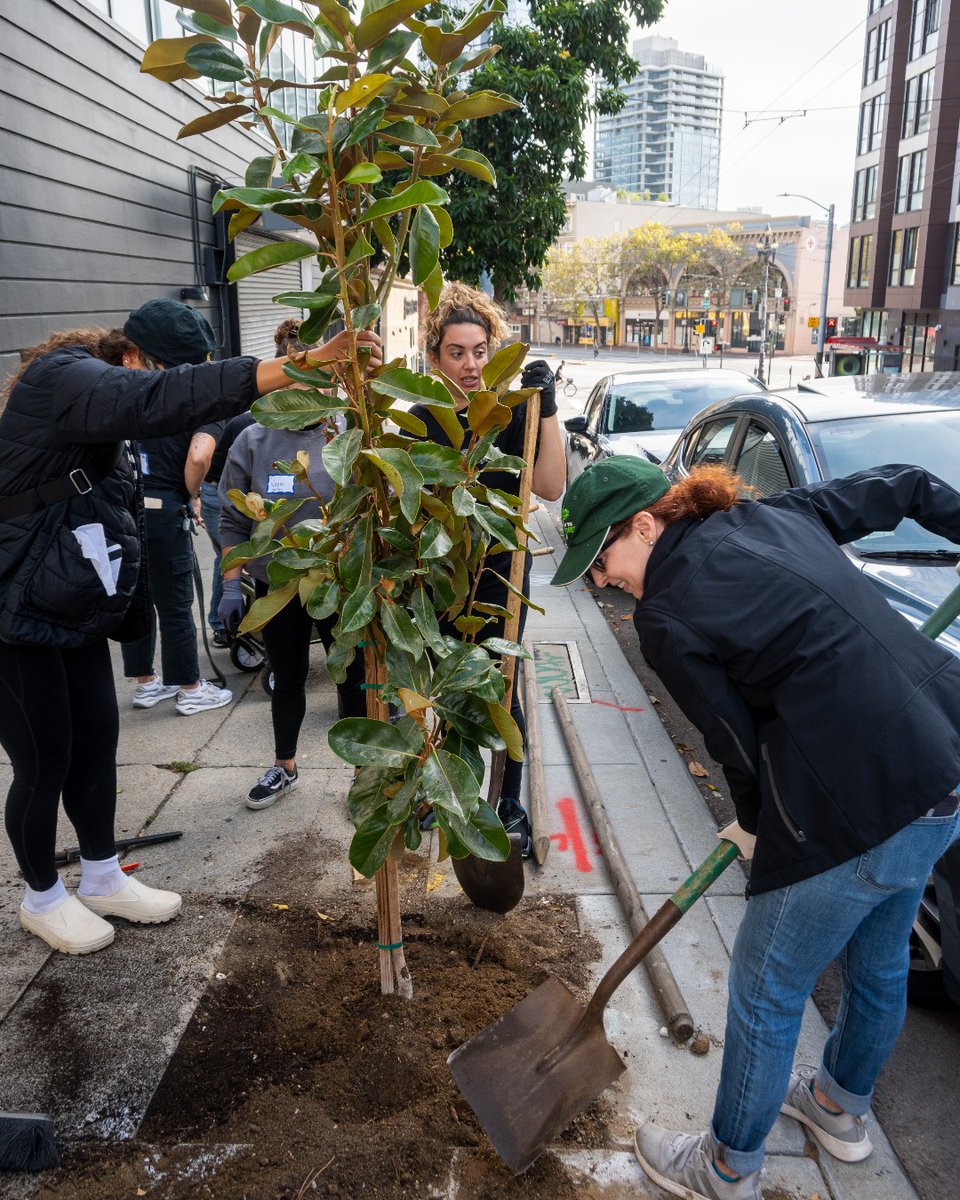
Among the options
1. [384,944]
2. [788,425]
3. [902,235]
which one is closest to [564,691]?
[788,425]

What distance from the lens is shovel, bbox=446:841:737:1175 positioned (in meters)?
2.27

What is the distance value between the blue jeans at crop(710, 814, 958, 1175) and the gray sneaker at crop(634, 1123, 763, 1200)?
0.05 meters

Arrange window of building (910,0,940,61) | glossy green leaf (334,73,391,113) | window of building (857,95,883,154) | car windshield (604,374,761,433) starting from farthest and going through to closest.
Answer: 1. window of building (857,95,883,154)
2. window of building (910,0,940,61)
3. car windshield (604,374,761,433)
4. glossy green leaf (334,73,391,113)

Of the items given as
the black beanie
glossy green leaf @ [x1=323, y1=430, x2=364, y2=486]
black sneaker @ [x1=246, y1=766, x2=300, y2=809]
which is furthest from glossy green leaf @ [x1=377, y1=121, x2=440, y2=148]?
black sneaker @ [x1=246, y1=766, x2=300, y2=809]

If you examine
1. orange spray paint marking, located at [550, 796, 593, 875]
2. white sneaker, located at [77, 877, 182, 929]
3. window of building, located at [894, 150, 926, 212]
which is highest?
window of building, located at [894, 150, 926, 212]

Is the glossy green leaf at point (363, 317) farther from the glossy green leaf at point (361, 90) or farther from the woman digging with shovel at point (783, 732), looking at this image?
the woman digging with shovel at point (783, 732)

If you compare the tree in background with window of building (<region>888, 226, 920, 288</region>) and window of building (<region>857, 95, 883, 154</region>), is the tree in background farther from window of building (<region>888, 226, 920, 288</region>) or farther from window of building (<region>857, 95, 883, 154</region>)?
window of building (<region>857, 95, 883, 154</region>)

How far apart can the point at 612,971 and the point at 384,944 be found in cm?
69

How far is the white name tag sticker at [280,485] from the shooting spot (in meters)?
3.85

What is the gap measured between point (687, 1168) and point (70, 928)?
2.04 m

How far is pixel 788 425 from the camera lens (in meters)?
4.81

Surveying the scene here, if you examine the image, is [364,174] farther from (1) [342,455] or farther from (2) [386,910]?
(2) [386,910]

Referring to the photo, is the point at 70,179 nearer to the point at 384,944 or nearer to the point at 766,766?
the point at 384,944

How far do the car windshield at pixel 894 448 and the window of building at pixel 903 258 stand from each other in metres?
40.9
